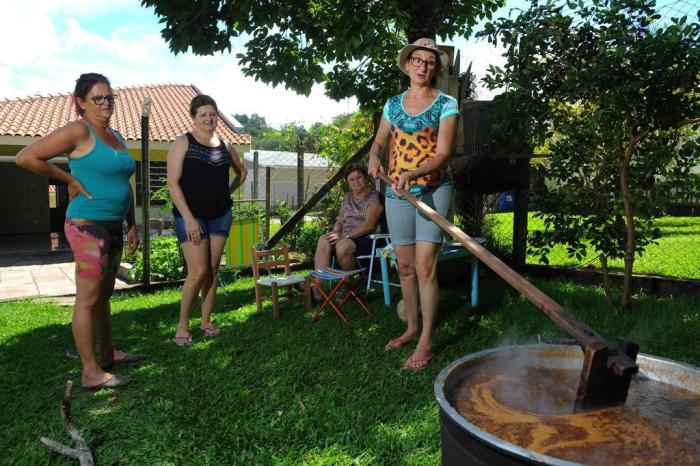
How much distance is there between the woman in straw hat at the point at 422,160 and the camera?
2.99m

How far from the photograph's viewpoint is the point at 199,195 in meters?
3.60

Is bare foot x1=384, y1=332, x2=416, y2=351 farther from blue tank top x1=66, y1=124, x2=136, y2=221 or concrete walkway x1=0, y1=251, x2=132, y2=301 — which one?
concrete walkway x1=0, y1=251, x2=132, y2=301

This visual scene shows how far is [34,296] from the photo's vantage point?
5.83 metres

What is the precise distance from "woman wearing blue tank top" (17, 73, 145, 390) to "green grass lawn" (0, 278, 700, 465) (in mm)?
426

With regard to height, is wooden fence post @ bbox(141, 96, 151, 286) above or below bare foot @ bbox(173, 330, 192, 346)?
above

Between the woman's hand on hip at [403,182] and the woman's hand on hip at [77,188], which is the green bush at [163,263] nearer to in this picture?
the woman's hand on hip at [77,188]

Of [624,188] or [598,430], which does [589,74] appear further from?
[598,430]

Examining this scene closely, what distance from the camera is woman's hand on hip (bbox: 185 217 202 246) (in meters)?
3.52

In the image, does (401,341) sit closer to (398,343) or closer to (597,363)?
(398,343)

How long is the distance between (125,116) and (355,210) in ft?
41.1

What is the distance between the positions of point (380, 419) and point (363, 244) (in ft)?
8.18

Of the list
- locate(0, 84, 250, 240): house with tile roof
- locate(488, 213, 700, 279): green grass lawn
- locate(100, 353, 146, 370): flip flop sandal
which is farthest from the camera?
locate(0, 84, 250, 240): house with tile roof

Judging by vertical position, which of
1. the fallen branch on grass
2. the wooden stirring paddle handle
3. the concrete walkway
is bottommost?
the concrete walkway

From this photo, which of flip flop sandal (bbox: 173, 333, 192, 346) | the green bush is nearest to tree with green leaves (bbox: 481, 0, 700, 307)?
flip flop sandal (bbox: 173, 333, 192, 346)
